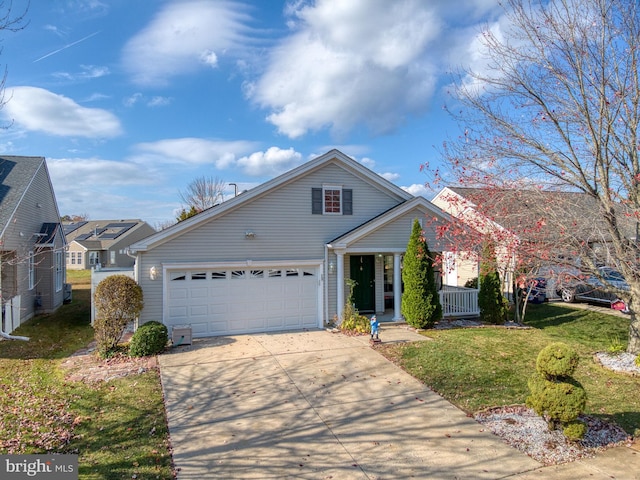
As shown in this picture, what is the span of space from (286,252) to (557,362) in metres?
8.80

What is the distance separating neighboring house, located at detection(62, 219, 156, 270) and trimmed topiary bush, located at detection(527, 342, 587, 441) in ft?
120

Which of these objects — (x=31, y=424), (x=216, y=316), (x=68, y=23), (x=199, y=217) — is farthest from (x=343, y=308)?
(x=68, y=23)

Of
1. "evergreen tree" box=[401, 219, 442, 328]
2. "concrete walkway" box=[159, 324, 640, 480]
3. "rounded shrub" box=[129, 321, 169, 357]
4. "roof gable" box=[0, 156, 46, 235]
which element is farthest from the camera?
"roof gable" box=[0, 156, 46, 235]

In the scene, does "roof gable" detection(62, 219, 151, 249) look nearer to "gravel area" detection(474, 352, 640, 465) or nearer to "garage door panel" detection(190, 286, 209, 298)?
"garage door panel" detection(190, 286, 209, 298)

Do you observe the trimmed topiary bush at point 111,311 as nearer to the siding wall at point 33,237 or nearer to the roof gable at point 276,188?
the roof gable at point 276,188

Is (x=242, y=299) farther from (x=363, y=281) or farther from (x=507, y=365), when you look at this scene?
(x=507, y=365)

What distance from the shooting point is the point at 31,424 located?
20.1ft

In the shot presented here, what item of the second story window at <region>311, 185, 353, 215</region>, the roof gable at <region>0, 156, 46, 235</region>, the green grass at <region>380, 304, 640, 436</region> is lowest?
the green grass at <region>380, 304, 640, 436</region>


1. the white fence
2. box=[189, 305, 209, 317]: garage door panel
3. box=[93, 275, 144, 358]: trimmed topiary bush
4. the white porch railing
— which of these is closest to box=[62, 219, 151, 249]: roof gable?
the white fence

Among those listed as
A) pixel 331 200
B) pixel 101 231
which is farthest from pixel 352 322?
pixel 101 231

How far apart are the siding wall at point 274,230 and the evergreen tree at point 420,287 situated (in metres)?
2.17

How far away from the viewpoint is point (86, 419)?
6348mm

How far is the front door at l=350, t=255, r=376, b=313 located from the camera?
1441 centimetres

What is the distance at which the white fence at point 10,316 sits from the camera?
12.2m
